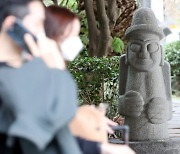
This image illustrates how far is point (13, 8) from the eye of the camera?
118cm

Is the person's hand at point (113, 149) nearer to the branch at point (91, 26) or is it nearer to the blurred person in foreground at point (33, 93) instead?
the blurred person in foreground at point (33, 93)

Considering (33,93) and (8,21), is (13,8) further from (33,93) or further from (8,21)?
(33,93)

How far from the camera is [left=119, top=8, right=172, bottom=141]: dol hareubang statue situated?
13.9 ft

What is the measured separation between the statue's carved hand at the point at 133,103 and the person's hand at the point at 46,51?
10.1 feet

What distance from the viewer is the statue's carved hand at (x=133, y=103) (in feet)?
13.9

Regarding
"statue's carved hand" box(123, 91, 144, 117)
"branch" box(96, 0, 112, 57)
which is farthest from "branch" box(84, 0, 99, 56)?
"statue's carved hand" box(123, 91, 144, 117)

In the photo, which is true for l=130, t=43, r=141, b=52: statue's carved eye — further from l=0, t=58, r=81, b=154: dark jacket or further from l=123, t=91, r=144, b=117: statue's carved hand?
l=0, t=58, r=81, b=154: dark jacket

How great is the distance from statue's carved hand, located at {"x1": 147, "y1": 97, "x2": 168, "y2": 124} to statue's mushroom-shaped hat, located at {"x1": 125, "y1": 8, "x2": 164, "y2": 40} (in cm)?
64

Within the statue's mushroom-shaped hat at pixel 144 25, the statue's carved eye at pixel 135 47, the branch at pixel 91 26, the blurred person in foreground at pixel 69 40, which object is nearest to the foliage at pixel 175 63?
the branch at pixel 91 26

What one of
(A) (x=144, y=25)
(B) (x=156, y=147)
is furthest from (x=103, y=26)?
(B) (x=156, y=147)

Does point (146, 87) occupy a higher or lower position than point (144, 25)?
lower

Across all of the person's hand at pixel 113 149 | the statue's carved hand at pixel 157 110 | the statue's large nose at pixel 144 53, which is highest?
the statue's large nose at pixel 144 53

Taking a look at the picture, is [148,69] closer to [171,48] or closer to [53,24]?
[53,24]

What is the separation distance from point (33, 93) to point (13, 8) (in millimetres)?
255
